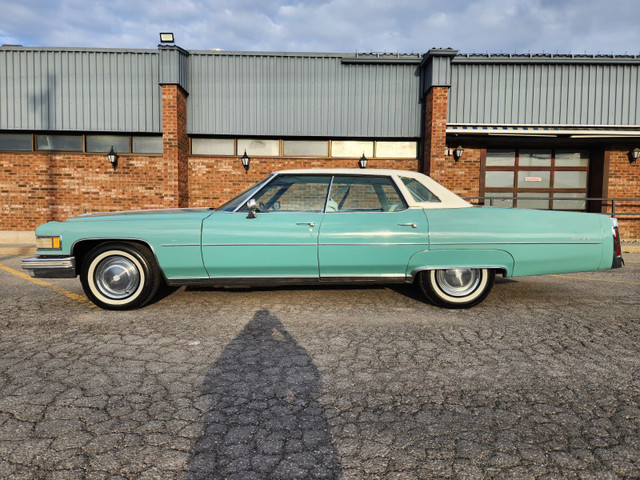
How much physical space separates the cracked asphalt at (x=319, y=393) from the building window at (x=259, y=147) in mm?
8150

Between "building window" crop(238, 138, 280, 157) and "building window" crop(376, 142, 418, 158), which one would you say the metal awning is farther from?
"building window" crop(238, 138, 280, 157)

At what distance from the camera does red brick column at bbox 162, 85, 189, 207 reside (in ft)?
35.2

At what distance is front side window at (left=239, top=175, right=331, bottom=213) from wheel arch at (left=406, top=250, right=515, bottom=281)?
3.82 feet

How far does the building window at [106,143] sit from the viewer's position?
11.4m

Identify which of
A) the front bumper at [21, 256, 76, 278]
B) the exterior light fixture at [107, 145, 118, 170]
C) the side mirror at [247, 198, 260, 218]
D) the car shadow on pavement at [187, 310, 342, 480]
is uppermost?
the exterior light fixture at [107, 145, 118, 170]

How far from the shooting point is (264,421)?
204 cm

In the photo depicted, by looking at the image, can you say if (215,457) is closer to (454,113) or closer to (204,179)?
(204,179)

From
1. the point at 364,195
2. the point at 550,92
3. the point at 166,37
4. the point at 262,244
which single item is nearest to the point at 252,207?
the point at 262,244

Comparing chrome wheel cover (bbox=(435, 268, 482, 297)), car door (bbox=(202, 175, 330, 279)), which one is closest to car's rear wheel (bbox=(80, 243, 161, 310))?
car door (bbox=(202, 175, 330, 279))

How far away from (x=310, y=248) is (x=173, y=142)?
323 inches

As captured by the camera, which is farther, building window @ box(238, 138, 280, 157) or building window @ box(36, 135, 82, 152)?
building window @ box(238, 138, 280, 157)

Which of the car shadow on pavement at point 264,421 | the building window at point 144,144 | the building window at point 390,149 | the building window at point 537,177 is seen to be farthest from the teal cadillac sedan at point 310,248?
the building window at point 537,177

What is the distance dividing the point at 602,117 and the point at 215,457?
13.5 metres

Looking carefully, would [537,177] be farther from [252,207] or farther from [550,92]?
[252,207]
